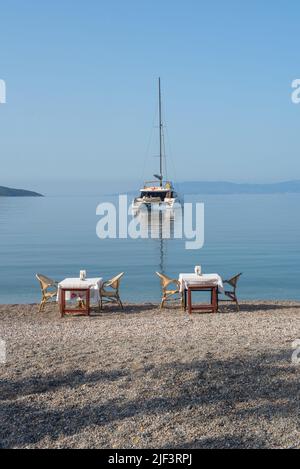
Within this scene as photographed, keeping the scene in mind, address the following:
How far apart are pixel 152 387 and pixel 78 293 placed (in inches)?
230

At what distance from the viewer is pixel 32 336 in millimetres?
8883

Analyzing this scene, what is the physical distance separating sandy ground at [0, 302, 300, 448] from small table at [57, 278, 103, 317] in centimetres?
183

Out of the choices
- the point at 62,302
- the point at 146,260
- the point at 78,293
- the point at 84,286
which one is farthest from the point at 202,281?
the point at 146,260

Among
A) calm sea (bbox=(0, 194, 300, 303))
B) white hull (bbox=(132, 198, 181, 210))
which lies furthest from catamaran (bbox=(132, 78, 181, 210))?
calm sea (bbox=(0, 194, 300, 303))

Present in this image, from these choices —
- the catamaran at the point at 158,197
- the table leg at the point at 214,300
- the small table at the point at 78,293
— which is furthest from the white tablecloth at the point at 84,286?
the catamaran at the point at 158,197

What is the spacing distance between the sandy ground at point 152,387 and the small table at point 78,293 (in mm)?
1835

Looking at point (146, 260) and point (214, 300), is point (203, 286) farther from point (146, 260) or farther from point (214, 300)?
point (146, 260)

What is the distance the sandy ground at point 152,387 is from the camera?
479cm

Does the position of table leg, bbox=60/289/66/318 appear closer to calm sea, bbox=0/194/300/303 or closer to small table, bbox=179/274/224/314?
small table, bbox=179/274/224/314

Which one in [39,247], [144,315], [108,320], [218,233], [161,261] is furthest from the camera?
[218,233]

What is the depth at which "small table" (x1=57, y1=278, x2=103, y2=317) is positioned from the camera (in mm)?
11289

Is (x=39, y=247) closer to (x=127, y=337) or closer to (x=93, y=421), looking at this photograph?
(x=127, y=337)
